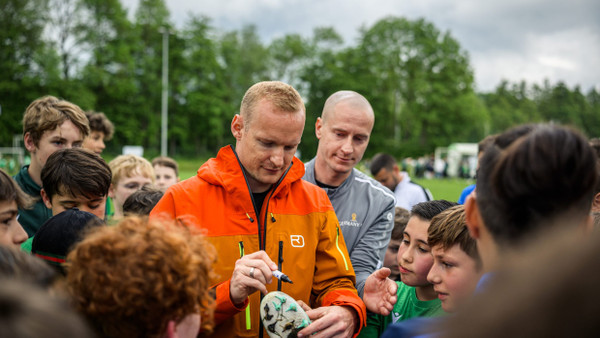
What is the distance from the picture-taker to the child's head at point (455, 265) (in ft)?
9.09

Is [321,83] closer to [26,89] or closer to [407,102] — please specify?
[407,102]

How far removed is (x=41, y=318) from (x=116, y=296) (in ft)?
2.10

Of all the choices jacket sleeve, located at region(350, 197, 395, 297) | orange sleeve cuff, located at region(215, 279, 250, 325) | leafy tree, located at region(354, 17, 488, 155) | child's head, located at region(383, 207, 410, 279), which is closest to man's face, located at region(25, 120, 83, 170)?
orange sleeve cuff, located at region(215, 279, 250, 325)

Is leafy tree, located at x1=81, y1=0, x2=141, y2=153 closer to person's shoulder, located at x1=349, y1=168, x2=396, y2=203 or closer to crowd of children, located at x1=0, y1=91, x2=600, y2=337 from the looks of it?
person's shoulder, located at x1=349, y1=168, x2=396, y2=203

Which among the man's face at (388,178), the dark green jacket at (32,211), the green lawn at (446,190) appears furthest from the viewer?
the green lawn at (446,190)

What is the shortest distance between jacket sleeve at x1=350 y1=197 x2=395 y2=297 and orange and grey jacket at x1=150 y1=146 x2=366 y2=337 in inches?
24.7

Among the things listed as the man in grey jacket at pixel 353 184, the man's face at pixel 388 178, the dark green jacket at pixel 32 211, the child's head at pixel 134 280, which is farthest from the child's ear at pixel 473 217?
the man's face at pixel 388 178

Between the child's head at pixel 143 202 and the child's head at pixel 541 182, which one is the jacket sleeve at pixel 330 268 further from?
the child's head at pixel 143 202

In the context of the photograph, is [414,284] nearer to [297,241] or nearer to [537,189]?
[297,241]

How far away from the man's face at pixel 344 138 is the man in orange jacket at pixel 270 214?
3.76 feet

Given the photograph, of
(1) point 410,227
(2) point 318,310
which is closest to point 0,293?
(2) point 318,310

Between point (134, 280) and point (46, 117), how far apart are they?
344 cm

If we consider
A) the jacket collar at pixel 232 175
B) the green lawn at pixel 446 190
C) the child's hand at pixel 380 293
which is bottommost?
the green lawn at pixel 446 190

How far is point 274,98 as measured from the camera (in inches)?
110
